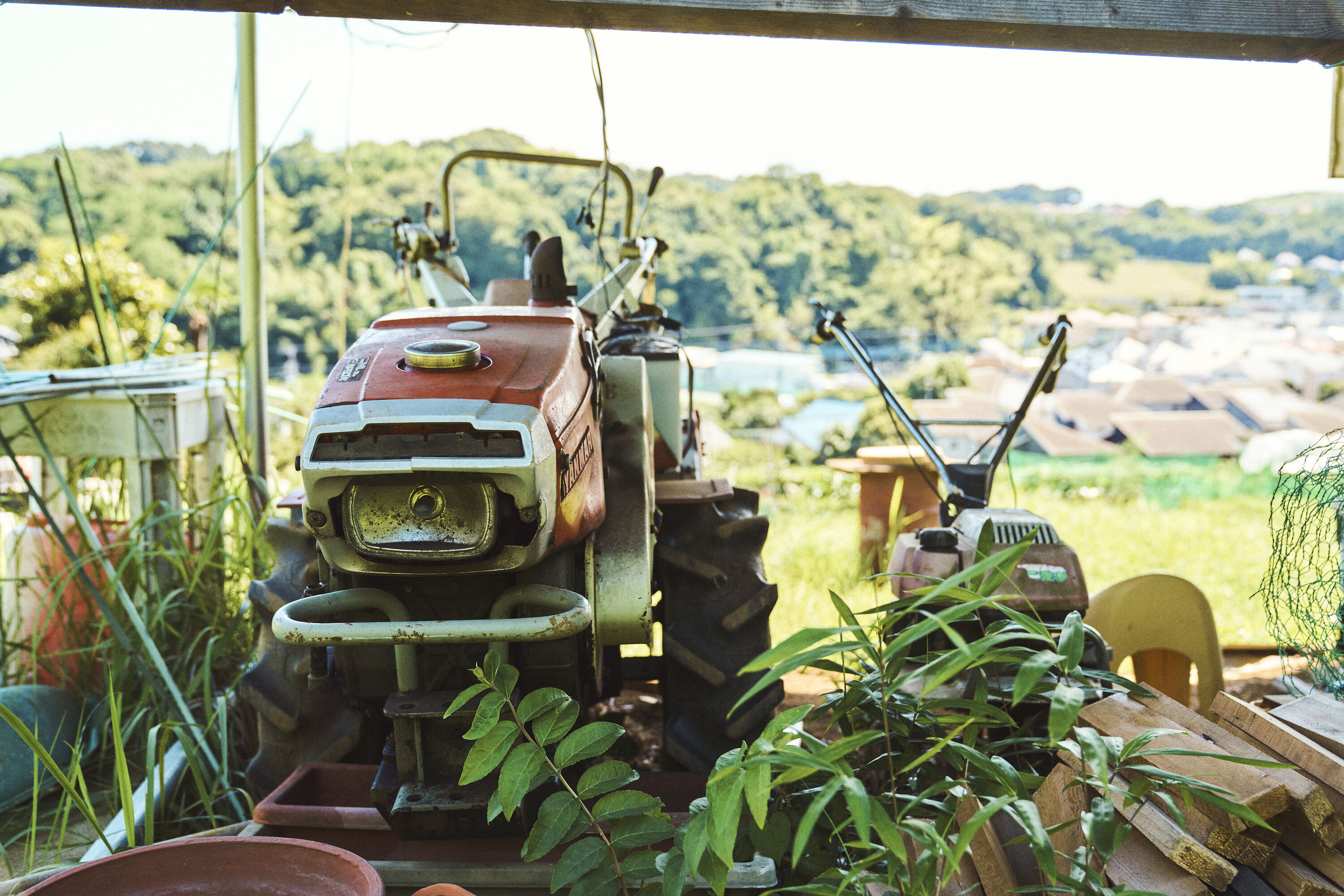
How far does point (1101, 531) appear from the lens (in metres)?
7.30

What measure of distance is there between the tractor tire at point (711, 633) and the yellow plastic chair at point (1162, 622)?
1.28 metres

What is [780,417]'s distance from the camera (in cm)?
1505

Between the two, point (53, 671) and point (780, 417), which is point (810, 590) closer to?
point (53, 671)

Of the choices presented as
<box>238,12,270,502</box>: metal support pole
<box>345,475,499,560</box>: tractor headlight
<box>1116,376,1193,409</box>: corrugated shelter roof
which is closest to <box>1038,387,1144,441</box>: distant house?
<box>1116,376,1193,409</box>: corrugated shelter roof

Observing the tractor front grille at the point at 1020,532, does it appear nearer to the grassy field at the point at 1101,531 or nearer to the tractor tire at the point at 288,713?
the grassy field at the point at 1101,531

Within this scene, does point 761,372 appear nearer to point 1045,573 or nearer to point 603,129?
point 603,129

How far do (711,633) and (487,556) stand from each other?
0.88 meters

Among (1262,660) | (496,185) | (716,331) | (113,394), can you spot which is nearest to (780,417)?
(716,331)

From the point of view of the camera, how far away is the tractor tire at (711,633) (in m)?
2.56

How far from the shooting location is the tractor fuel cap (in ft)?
6.66

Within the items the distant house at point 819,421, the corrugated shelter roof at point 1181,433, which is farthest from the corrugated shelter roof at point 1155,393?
the distant house at point 819,421

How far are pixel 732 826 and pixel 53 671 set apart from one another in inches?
121

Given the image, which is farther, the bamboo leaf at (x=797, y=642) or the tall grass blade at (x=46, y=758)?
the tall grass blade at (x=46, y=758)

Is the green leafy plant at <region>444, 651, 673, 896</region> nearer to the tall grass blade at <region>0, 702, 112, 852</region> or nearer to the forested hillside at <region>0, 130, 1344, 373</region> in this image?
the tall grass blade at <region>0, 702, 112, 852</region>
